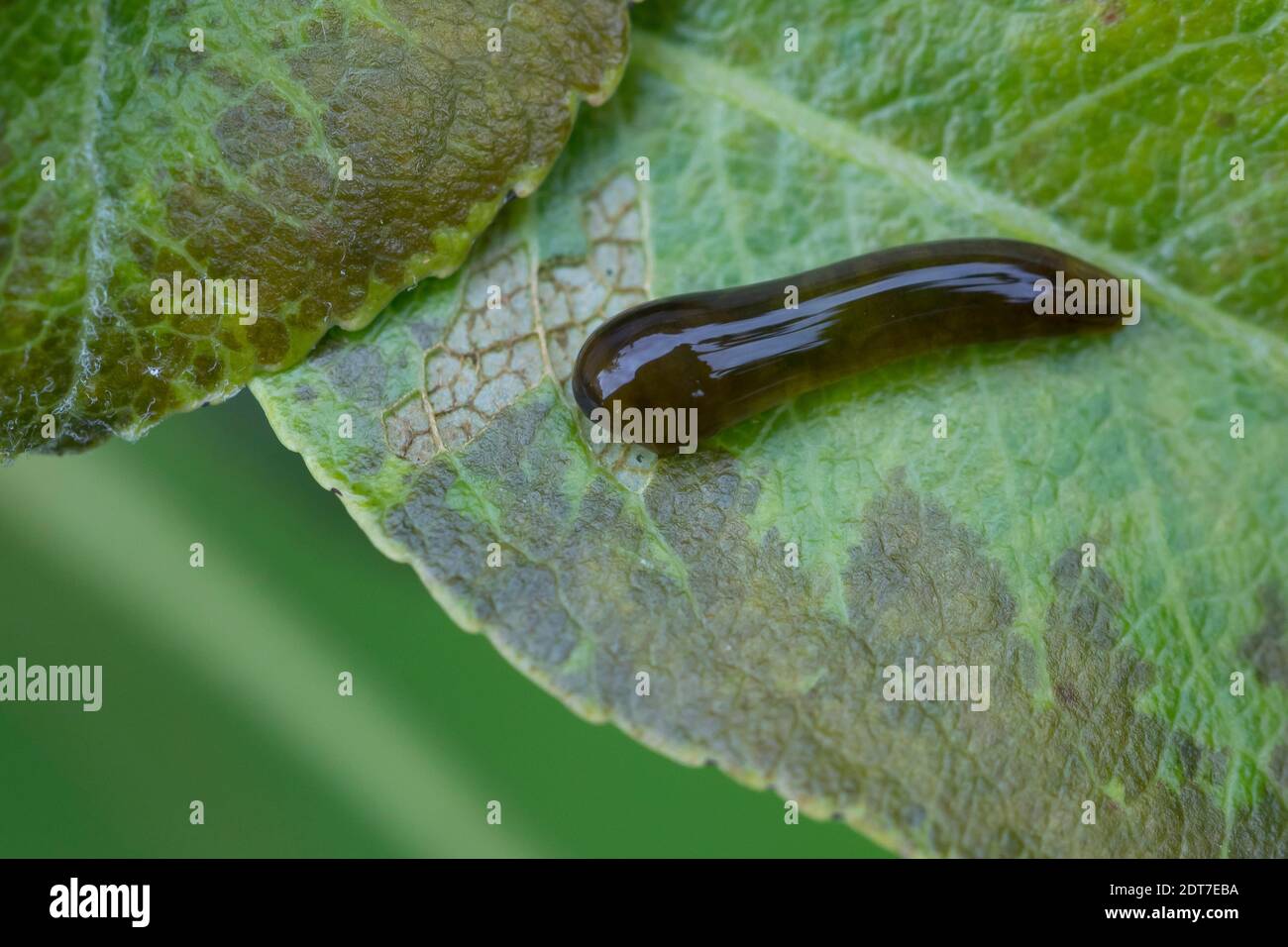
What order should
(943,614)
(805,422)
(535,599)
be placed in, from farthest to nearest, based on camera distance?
(805,422) < (943,614) < (535,599)

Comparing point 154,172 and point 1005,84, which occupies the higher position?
point 1005,84

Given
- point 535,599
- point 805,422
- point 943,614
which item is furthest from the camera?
point 805,422

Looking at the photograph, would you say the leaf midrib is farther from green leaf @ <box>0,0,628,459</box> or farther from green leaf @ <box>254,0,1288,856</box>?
green leaf @ <box>0,0,628,459</box>

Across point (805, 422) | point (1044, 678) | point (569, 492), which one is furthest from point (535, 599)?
point (1044, 678)

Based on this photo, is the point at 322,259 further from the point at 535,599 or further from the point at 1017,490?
the point at 1017,490

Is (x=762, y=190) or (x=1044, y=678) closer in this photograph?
(x=1044, y=678)

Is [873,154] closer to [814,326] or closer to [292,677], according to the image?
[814,326]

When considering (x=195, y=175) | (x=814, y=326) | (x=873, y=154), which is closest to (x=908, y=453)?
(x=814, y=326)
